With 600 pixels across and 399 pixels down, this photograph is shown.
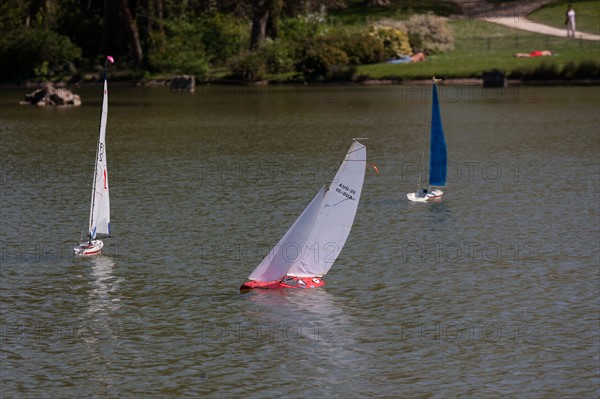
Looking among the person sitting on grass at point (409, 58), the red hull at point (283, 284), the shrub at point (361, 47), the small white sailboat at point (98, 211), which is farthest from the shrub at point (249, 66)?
the red hull at point (283, 284)

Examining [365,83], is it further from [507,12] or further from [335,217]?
[335,217]

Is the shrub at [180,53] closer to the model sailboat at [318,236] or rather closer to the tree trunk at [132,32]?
the tree trunk at [132,32]

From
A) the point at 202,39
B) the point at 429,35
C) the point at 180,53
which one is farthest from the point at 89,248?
the point at 202,39

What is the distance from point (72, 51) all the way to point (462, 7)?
39.3m

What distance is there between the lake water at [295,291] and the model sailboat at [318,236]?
538 millimetres

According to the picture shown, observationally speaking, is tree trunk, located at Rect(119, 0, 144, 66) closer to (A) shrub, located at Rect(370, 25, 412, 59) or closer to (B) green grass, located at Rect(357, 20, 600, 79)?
(B) green grass, located at Rect(357, 20, 600, 79)

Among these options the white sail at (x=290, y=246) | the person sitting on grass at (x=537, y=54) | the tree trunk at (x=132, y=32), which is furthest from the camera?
the tree trunk at (x=132, y=32)

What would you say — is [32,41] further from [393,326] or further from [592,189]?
[393,326]

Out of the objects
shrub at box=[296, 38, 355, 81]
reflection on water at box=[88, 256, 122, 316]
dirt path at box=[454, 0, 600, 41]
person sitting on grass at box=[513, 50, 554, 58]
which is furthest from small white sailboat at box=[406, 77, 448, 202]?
dirt path at box=[454, 0, 600, 41]

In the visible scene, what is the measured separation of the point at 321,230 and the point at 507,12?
304 ft

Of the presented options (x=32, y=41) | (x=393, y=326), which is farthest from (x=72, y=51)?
(x=393, y=326)

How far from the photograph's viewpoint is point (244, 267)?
105 feet

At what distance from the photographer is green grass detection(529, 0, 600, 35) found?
106688 millimetres

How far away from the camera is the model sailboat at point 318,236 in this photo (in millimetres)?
27020
